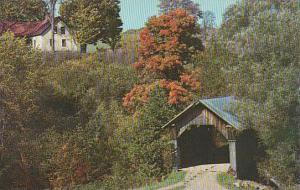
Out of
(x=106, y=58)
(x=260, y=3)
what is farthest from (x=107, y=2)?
(x=260, y=3)

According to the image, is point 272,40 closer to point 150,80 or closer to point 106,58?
point 150,80

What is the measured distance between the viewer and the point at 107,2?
1841 inches

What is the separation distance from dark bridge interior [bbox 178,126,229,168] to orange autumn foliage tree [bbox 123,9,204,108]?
7.98 ft

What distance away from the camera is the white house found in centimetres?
4691

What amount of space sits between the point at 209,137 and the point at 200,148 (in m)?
1.49

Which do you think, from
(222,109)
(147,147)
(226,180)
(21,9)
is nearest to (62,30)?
(21,9)

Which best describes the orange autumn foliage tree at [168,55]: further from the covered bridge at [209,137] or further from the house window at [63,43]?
the house window at [63,43]

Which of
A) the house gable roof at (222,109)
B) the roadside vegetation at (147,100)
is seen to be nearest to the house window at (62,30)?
the roadside vegetation at (147,100)

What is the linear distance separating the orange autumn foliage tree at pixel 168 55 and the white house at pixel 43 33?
756 inches

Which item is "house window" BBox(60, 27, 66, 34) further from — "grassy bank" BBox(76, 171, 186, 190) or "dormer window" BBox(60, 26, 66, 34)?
"grassy bank" BBox(76, 171, 186, 190)

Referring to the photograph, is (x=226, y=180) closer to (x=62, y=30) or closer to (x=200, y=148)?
(x=200, y=148)

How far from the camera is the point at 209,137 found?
27750 millimetres

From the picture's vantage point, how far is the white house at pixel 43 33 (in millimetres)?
46906

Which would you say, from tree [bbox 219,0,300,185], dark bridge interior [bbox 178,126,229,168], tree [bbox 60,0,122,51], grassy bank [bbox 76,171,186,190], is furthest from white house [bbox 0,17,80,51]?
tree [bbox 219,0,300,185]
